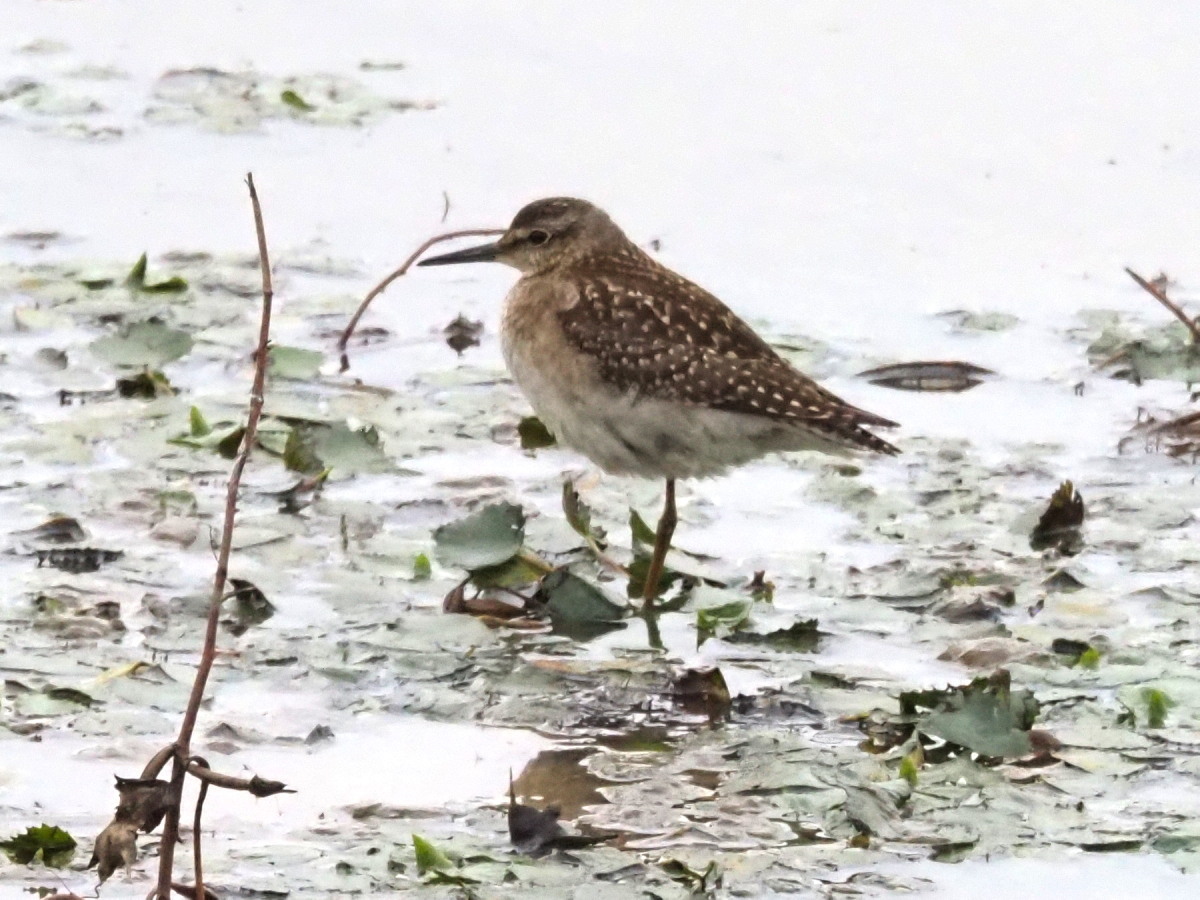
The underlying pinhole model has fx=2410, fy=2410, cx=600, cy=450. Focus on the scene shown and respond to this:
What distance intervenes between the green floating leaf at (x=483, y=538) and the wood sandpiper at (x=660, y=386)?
1.47 ft

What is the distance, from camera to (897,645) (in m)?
7.04

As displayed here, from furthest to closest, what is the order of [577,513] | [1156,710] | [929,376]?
[929,376] < [577,513] < [1156,710]

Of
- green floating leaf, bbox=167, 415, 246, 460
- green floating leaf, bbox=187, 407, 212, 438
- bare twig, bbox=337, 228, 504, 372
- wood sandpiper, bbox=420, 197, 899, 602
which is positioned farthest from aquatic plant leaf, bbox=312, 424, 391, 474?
bare twig, bbox=337, 228, 504, 372

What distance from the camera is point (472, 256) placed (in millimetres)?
9023

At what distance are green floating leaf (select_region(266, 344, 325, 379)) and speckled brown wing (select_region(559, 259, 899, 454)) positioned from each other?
126cm

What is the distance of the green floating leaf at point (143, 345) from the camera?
894 cm

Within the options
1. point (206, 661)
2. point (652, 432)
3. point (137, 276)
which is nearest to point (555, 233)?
point (652, 432)

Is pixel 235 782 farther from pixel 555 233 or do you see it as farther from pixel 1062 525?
pixel 555 233

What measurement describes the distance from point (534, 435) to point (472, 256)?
0.75 meters

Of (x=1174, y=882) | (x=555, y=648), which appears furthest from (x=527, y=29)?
(x=1174, y=882)

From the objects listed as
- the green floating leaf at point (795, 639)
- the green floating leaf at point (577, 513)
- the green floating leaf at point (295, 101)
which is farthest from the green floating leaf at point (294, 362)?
the green floating leaf at point (295, 101)

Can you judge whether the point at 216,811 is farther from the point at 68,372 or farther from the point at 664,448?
the point at 68,372

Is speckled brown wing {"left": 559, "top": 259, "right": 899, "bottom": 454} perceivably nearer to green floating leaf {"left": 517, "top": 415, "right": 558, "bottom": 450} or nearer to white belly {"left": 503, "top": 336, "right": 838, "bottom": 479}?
white belly {"left": 503, "top": 336, "right": 838, "bottom": 479}

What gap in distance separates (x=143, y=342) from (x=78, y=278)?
3.33 feet
